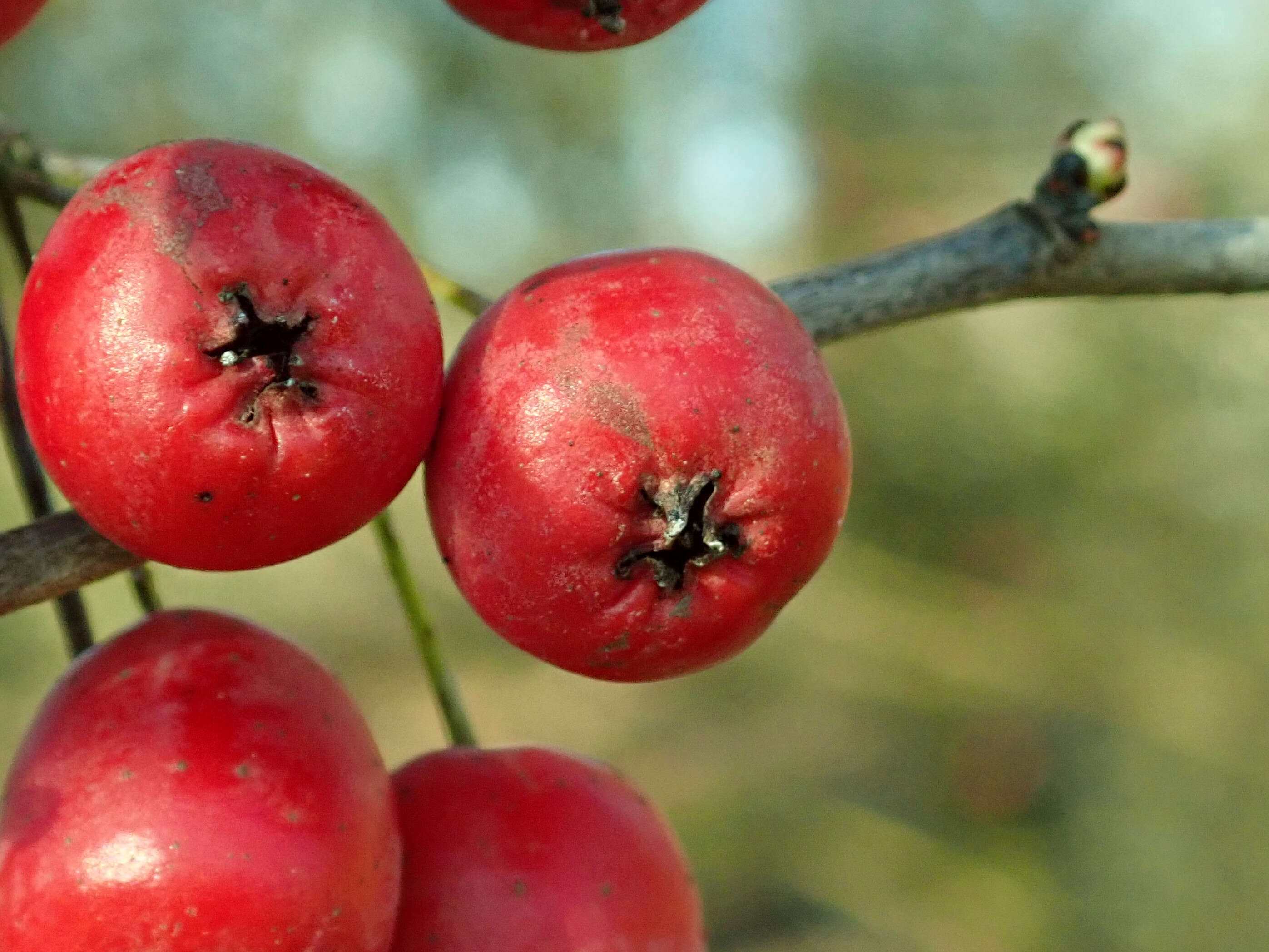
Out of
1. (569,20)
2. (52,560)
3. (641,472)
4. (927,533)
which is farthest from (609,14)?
(927,533)

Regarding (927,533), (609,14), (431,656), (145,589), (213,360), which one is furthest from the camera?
(927,533)

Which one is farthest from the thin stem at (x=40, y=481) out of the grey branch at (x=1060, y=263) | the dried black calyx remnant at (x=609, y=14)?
the grey branch at (x=1060, y=263)

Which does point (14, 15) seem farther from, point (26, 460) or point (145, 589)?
point (145, 589)

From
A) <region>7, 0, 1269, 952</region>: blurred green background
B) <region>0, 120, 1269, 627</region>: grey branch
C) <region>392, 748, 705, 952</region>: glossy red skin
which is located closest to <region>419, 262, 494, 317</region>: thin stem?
<region>0, 120, 1269, 627</region>: grey branch

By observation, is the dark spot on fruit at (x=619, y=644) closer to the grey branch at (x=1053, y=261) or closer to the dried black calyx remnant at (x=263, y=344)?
the dried black calyx remnant at (x=263, y=344)

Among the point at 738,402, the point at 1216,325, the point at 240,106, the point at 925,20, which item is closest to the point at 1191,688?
the point at 1216,325

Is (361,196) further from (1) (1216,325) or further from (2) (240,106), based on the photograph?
(2) (240,106)
